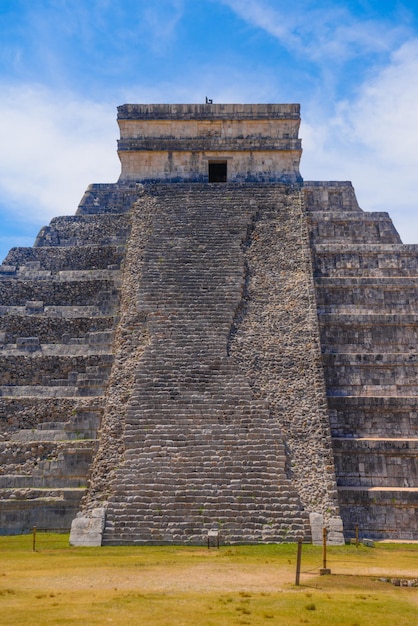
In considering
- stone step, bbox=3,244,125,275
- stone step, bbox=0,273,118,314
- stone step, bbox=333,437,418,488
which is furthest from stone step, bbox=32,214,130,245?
stone step, bbox=333,437,418,488

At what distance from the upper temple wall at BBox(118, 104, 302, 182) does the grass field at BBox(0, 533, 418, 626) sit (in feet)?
40.8

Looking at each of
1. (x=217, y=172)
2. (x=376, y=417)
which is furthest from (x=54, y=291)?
(x=376, y=417)

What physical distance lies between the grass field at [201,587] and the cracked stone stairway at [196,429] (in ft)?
2.13

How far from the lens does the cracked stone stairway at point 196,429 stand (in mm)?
11781

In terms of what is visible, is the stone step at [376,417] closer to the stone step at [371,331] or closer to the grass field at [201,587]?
the stone step at [371,331]

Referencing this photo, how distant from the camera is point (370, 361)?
50.8 ft

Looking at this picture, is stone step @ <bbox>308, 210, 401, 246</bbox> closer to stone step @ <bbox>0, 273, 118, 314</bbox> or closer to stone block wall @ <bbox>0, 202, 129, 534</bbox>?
stone block wall @ <bbox>0, 202, 129, 534</bbox>

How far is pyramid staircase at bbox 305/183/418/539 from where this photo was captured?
522 inches

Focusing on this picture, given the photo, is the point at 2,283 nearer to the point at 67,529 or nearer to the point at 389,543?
the point at 67,529

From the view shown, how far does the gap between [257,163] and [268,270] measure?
5.24m

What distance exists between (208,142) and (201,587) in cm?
1540

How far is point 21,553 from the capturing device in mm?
10789

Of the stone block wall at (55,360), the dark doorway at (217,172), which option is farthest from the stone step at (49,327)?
the dark doorway at (217,172)

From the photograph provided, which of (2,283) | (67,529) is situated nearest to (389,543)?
(67,529)
